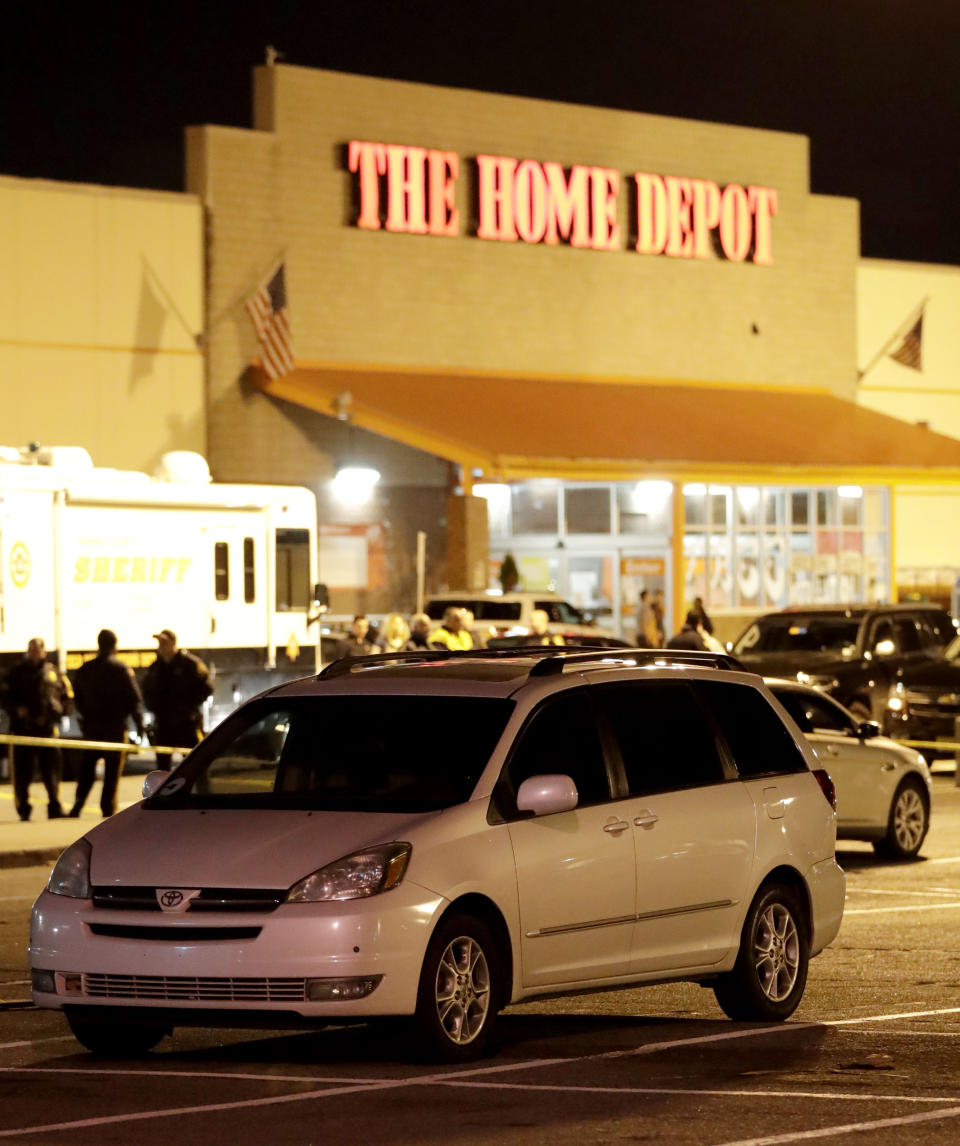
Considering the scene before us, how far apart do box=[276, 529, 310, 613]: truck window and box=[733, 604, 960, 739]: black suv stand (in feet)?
17.5

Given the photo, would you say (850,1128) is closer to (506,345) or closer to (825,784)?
(825,784)

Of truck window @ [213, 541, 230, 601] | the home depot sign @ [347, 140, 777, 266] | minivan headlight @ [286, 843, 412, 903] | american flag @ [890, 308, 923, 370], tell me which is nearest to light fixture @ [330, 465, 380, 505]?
the home depot sign @ [347, 140, 777, 266]

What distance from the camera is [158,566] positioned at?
25.7 metres

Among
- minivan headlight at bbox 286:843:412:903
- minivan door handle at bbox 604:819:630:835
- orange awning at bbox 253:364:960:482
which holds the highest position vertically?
orange awning at bbox 253:364:960:482

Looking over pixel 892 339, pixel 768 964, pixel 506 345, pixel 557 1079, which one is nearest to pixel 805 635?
pixel 506 345

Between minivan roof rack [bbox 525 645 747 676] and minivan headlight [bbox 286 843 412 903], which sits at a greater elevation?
minivan roof rack [bbox 525 645 747 676]

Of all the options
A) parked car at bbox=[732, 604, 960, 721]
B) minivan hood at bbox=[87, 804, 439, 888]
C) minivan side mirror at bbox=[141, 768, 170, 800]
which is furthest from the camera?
parked car at bbox=[732, 604, 960, 721]

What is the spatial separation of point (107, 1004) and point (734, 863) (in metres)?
2.89

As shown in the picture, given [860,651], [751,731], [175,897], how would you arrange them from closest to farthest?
[175,897] < [751,731] < [860,651]

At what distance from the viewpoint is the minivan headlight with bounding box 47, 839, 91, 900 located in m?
8.69

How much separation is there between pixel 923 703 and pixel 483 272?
17084 mm

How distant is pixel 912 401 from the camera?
4750cm

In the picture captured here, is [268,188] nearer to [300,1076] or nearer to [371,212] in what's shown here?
[371,212]

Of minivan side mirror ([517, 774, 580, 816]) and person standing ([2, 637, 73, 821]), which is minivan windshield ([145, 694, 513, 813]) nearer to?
minivan side mirror ([517, 774, 580, 816])
